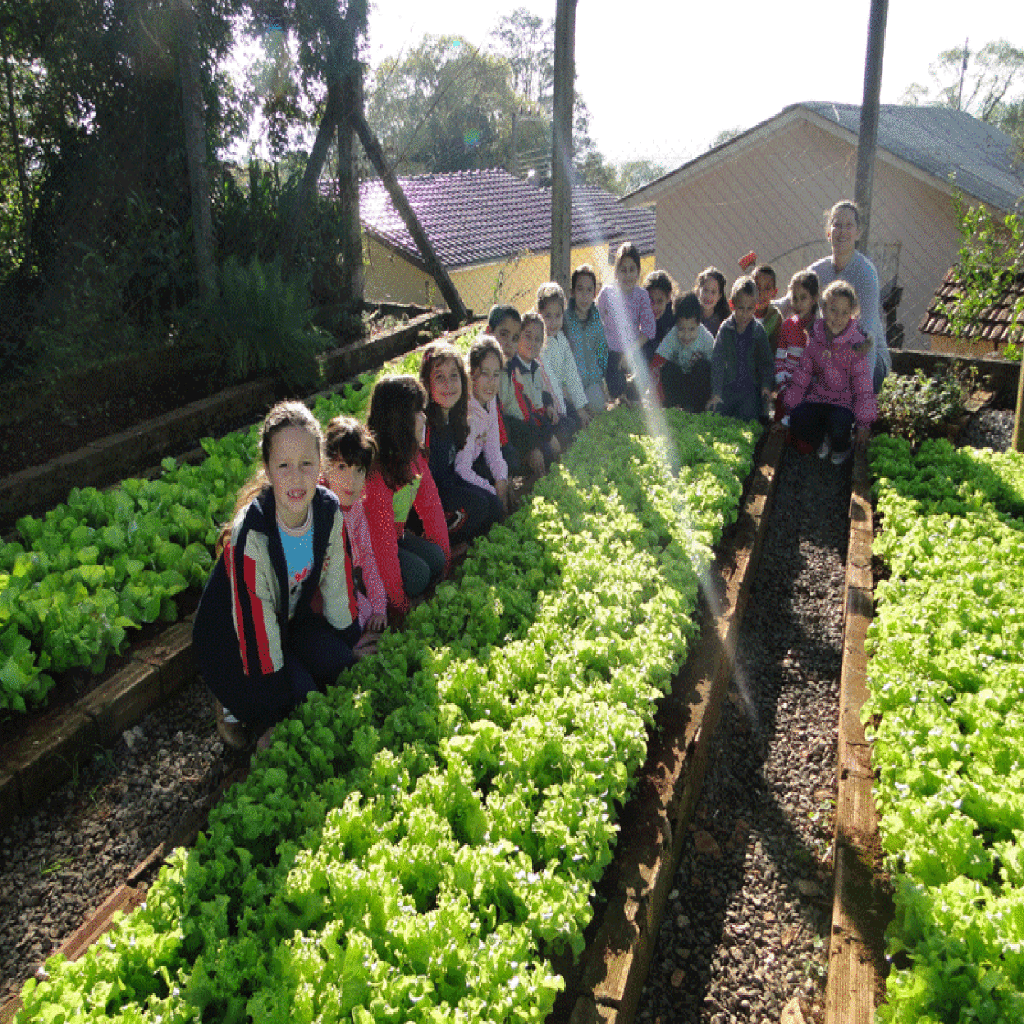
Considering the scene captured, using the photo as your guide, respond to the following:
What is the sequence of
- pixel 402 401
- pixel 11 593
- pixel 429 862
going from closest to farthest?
pixel 429 862 < pixel 11 593 < pixel 402 401

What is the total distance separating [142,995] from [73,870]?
3.69 ft

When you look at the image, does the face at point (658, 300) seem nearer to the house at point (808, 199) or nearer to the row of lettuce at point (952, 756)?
the row of lettuce at point (952, 756)

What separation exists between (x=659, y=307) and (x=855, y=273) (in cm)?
182

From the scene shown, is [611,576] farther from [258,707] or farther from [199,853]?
[199,853]

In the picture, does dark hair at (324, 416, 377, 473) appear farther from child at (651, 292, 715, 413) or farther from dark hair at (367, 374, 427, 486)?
child at (651, 292, 715, 413)

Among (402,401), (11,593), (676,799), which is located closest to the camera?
(676,799)

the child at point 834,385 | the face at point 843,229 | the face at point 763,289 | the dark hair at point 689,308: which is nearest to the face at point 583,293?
the dark hair at point 689,308

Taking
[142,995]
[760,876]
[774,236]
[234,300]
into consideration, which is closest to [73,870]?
[142,995]

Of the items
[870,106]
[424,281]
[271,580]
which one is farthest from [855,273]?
[424,281]

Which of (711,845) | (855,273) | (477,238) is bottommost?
(711,845)

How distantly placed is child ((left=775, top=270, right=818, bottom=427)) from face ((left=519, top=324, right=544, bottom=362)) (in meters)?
2.62

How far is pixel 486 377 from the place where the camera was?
5387 mm

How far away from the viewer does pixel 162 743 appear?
12.4 ft

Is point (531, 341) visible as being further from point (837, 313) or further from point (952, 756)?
point (952, 756)
